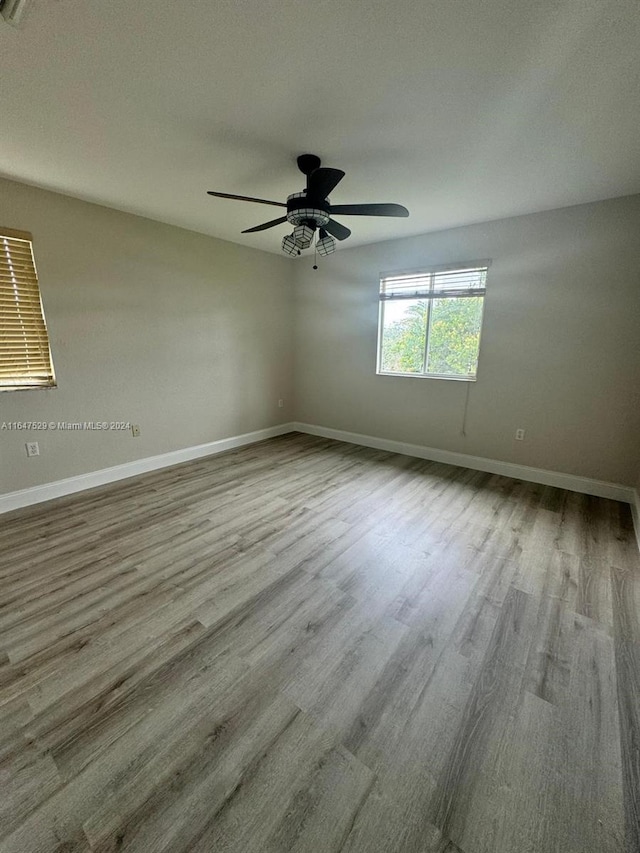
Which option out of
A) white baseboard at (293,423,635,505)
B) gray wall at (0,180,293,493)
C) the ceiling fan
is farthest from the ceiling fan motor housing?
white baseboard at (293,423,635,505)

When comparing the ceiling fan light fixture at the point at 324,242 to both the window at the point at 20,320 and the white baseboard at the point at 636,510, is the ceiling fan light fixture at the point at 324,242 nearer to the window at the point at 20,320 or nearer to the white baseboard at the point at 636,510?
the window at the point at 20,320

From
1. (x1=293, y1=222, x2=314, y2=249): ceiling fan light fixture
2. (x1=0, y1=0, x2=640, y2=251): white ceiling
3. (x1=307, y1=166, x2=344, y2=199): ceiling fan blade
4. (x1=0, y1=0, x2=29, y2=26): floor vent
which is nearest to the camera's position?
(x1=0, y1=0, x2=29, y2=26): floor vent

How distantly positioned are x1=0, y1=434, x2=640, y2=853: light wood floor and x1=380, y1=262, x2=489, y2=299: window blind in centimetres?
239

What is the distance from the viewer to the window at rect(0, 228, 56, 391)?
260 cm

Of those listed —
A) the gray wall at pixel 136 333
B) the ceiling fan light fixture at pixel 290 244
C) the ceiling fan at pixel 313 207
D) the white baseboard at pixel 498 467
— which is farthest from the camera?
the white baseboard at pixel 498 467

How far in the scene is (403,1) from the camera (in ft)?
3.83

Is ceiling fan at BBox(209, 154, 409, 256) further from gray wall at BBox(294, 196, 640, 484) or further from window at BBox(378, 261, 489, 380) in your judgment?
window at BBox(378, 261, 489, 380)

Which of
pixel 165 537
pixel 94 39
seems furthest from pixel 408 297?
pixel 165 537

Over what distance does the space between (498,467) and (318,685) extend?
3.01 meters

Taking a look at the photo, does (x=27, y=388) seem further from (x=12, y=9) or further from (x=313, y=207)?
(x=313, y=207)

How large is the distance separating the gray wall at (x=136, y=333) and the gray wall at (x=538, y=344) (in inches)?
55.7

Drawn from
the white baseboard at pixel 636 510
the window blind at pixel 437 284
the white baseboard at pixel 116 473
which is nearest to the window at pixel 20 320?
the white baseboard at pixel 116 473

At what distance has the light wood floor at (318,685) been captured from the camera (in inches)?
38.7

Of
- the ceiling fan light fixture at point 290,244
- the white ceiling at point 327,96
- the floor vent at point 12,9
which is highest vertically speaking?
the white ceiling at point 327,96
